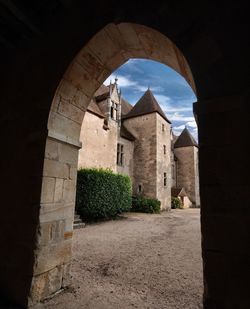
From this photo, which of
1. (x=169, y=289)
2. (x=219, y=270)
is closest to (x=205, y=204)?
(x=219, y=270)

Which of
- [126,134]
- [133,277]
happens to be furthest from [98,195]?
[126,134]

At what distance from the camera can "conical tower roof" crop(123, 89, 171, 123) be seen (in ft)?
53.3

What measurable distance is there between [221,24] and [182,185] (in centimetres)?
2274

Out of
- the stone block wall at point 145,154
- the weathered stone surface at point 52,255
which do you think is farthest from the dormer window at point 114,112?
the weathered stone surface at point 52,255

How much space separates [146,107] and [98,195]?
9.74 m

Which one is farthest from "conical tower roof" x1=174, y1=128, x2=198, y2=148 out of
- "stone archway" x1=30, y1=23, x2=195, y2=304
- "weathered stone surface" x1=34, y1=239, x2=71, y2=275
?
"weathered stone surface" x1=34, y1=239, x2=71, y2=275

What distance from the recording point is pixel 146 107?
1658cm

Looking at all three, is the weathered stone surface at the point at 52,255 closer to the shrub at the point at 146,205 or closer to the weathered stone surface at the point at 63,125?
the weathered stone surface at the point at 63,125

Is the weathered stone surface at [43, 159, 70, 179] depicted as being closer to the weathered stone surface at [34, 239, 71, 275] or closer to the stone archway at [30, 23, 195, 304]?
the stone archway at [30, 23, 195, 304]

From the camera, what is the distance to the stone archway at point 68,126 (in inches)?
81.9

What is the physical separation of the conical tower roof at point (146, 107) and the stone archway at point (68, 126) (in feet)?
45.3

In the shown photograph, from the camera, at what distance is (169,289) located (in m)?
2.44

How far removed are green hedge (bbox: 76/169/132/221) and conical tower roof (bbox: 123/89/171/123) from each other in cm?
758

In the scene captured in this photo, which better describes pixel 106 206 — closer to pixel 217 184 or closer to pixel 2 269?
pixel 2 269
